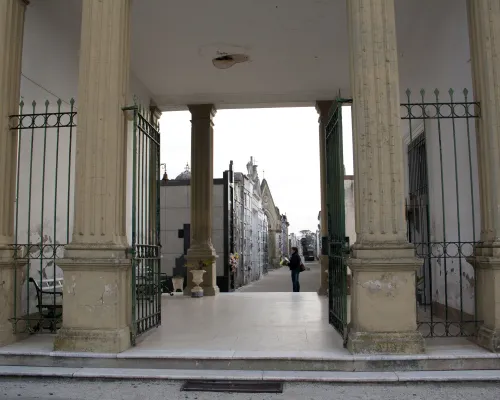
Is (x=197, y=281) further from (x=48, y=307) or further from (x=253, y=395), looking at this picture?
(x=253, y=395)

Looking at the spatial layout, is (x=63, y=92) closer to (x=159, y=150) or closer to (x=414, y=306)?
(x=159, y=150)

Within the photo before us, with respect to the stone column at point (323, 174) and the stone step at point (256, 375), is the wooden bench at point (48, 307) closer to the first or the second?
the stone step at point (256, 375)

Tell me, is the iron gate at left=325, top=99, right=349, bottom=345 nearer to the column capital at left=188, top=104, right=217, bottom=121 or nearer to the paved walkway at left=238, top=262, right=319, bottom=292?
the column capital at left=188, top=104, right=217, bottom=121

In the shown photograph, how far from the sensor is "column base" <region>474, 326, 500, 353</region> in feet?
17.3

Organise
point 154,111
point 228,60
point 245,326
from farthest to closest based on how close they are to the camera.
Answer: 1. point 154,111
2. point 228,60
3. point 245,326

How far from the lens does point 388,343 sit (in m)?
5.30

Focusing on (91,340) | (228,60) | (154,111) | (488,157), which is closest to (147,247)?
(91,340)

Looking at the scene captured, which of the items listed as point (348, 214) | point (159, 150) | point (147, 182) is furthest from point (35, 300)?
point (348, 214)

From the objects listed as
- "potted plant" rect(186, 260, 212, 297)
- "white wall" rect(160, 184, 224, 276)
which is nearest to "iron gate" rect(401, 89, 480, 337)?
"potted plant" rect(186, 260, 212, 297)

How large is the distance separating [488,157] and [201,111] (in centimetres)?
836

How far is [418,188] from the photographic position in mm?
10062

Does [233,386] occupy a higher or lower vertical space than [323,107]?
lower

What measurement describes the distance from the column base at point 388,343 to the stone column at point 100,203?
267cm

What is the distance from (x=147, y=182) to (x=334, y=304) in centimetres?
333
